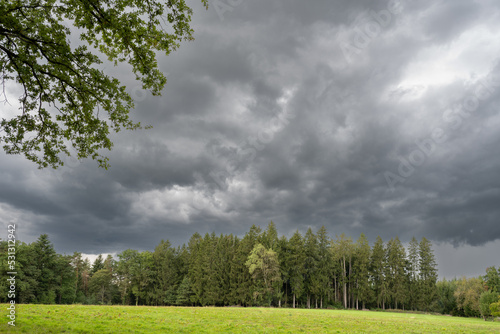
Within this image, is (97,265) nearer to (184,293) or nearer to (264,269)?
(184,293)

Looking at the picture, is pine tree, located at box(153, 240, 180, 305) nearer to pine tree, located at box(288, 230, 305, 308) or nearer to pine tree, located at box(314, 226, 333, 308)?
pine tree, located at box(288, 230, 305, 308)

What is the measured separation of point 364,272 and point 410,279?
15093mm

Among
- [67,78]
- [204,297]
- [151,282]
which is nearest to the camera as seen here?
[67,78]

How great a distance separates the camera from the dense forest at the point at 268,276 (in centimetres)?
6369

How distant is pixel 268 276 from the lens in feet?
208

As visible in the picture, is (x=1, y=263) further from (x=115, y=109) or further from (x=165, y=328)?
(x=115, y=109)

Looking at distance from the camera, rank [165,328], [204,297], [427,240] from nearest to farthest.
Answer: [165,328], [204,297], [427,240]

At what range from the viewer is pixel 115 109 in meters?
12.0

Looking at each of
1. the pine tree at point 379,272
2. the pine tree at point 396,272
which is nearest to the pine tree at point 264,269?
the pine tree at point 379,272

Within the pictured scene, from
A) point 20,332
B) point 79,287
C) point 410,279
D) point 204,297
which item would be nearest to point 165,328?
point 20,332

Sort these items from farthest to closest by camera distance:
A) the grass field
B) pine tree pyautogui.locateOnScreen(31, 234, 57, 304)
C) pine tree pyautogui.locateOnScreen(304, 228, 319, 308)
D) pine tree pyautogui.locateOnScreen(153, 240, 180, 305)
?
1. pine tree pyautogui.locateOnScreen(153, 240, 180, 305)
2. pine tree pyautogui.locateOnScreen(304, 228, 319, 308)
3. pine tree pyautogui.locateOnScreen(31, 234, 57, 304)
4. the grass field

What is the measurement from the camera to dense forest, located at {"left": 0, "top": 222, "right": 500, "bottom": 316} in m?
63.7

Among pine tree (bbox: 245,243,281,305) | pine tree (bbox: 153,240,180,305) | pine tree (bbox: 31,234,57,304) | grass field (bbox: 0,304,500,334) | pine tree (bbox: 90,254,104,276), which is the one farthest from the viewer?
pine tree (bbox: 90,254,104,276)

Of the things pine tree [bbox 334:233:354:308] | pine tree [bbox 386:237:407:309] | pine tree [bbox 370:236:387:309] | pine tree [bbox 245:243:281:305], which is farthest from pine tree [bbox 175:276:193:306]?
pine tree [bbox 386:237:407:309]
